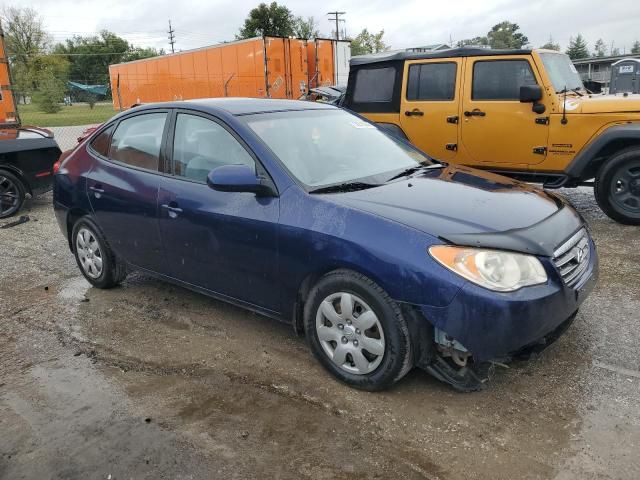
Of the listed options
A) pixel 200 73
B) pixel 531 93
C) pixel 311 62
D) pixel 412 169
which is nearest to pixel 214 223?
pixel 412 169

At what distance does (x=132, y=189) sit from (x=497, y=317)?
2802 mm

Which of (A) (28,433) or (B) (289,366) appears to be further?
(B) (289,366)

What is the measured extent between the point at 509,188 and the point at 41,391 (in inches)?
123

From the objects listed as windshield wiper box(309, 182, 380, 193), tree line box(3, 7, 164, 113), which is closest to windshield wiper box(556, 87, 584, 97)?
windshield wiper box(309, 182, 380, 193)

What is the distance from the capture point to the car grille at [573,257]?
9.54ft

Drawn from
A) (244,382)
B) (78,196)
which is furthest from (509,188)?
(78,196)

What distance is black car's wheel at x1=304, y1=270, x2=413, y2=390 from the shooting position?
286 centimetres

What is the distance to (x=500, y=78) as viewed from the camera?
6.77 m

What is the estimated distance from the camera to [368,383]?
3.05 meters

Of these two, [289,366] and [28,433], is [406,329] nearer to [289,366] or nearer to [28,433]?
[289,366]

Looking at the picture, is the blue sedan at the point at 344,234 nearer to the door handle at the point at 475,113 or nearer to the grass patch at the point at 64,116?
the door handle at the point at 475,113

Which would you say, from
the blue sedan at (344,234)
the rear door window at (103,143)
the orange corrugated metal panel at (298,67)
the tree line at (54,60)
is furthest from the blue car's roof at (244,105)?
the tree line at (54,60)

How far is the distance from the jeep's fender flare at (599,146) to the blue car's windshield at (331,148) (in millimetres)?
2970

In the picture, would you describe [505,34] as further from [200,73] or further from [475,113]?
[475,113]
